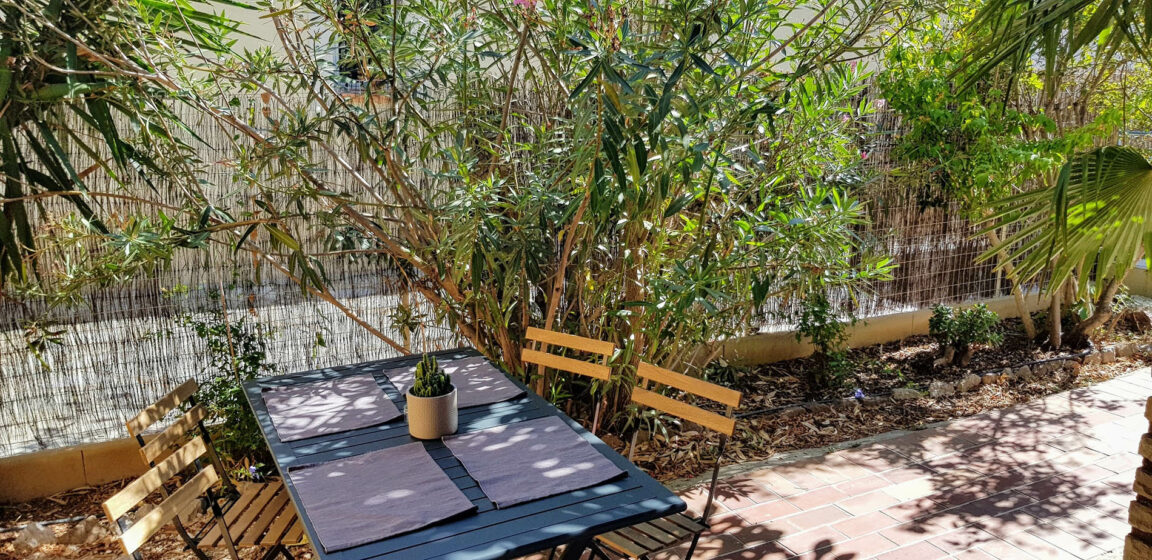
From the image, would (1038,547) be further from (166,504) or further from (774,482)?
(166,504)

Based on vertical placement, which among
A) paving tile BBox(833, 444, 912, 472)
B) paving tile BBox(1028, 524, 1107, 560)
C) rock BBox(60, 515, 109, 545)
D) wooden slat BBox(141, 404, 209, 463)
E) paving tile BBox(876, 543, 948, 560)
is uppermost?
wooden slat BBox(141, 404, 209, 463)

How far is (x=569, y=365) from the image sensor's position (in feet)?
10.9

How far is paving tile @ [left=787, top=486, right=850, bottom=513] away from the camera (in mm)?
3596

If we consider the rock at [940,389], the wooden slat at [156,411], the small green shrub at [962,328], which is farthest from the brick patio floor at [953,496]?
the wooden slat at [156,411]

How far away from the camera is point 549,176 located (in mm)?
3527

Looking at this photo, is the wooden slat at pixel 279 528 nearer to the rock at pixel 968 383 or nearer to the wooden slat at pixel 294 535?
the wooden slat at pixel 294 535

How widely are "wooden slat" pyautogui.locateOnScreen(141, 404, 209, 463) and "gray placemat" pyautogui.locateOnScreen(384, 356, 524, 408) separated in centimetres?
70

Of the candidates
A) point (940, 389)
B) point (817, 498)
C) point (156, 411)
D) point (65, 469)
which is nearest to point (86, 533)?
point (65, 469)

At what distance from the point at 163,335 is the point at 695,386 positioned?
2569 millimetres

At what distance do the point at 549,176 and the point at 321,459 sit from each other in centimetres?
160

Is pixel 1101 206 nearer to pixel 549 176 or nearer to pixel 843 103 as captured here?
pixel 843 103

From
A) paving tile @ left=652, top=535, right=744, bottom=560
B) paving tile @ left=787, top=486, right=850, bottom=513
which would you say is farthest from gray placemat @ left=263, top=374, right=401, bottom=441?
paving tile @ left=787, top=486, right=850, bottom=513

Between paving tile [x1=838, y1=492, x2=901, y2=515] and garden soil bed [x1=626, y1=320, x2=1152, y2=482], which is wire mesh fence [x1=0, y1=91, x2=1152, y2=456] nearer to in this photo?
garden soil bed [x1=626, y1=320, x2=1152, y2=482]

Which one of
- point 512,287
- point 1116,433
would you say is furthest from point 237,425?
point 1116,433
